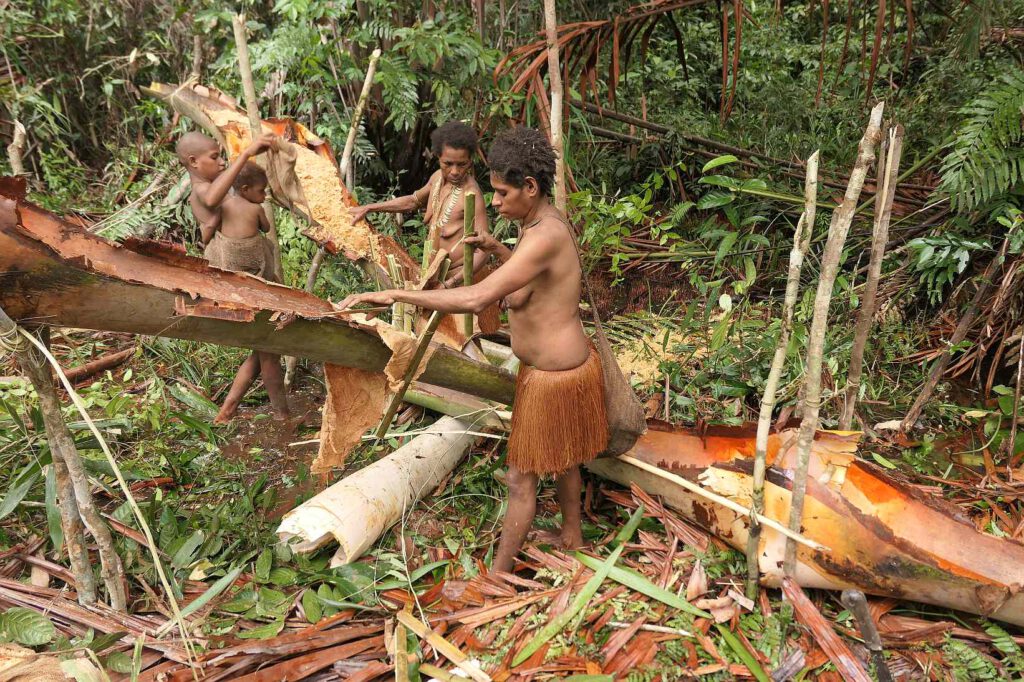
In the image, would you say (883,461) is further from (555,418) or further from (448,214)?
(448,214)

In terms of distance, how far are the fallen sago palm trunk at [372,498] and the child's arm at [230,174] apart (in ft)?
5.03

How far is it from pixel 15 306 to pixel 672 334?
11.6 feet

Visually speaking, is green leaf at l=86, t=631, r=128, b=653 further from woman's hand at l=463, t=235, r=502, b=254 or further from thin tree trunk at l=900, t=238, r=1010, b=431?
thin tree trunk at l=900, t=238, r=1010, b=431

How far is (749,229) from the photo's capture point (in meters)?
4.82

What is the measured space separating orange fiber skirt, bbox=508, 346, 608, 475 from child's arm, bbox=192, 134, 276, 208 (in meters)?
1.68

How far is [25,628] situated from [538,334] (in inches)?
80.0

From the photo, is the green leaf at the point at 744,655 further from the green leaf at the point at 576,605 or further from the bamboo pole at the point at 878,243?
the bamboo pole at the point at 878,243

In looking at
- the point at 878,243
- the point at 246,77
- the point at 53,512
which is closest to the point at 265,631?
the point at 53,512

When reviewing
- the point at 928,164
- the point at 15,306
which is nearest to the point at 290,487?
the point at 15,306

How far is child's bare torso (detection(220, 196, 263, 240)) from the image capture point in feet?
11.7

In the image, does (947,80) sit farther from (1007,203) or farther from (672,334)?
(672,334)

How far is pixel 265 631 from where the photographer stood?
240 cm

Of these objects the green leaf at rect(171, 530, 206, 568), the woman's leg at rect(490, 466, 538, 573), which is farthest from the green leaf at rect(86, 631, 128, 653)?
the woman's leg at rect(490, 466, 538, 573)

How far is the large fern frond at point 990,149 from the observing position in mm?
3246
